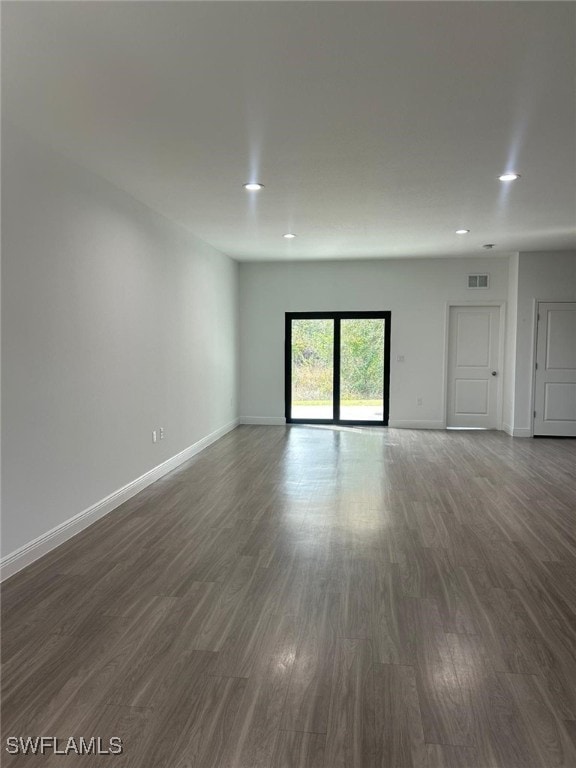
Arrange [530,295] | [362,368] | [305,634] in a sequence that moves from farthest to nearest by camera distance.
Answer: [362,368], [530,295], [305,634]

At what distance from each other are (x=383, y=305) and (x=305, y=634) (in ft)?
22.0

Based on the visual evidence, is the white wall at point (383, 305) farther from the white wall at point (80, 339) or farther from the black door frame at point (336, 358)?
the white wall at point (80, 339)

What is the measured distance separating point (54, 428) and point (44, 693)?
6.08ft

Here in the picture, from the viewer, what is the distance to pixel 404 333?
28.1 ft

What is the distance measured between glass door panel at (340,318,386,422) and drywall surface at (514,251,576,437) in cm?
206

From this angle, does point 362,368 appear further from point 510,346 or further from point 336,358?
point 510,346

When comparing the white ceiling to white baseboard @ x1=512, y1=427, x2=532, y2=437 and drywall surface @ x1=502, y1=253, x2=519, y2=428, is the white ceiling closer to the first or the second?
drywall surface @ x1=502, y1=253, x2=519, y2=428

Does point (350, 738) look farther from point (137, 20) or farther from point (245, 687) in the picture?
point (137, 20)

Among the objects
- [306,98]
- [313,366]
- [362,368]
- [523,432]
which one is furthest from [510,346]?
[306,98]

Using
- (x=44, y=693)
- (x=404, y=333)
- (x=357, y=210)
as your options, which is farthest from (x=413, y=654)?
(x=404, y=333)

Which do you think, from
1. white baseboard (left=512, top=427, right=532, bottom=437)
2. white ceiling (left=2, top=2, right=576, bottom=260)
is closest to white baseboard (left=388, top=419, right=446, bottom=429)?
white baseboard (left=512, top=427, right=532, bottom=437)

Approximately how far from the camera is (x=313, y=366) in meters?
8.88

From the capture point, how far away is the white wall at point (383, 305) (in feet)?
27.6

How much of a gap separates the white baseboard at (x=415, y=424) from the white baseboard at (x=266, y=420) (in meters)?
1.80
